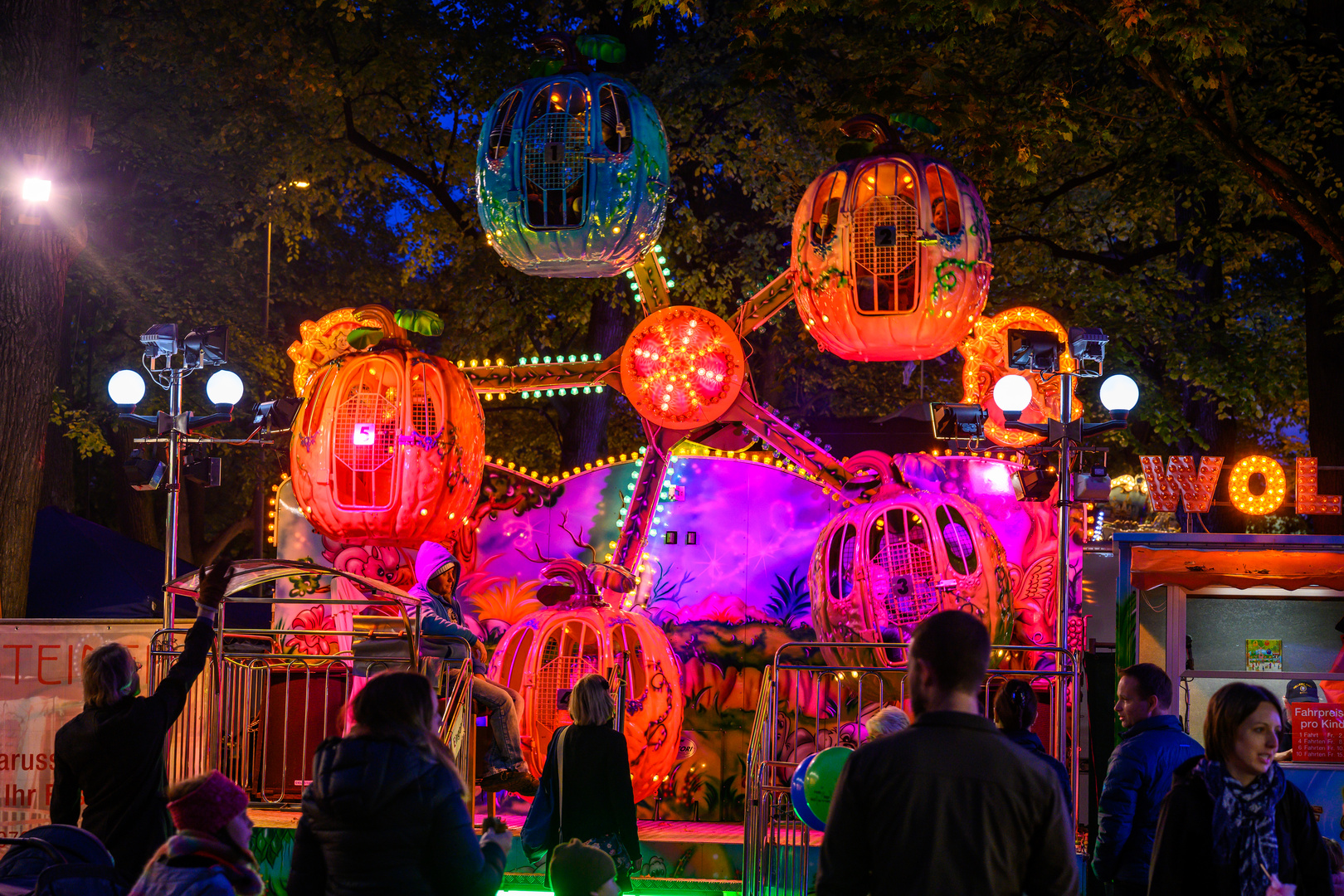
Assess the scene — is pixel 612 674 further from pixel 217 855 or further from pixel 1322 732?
pixel 217 855

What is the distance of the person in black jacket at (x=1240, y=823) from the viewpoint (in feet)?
13.2

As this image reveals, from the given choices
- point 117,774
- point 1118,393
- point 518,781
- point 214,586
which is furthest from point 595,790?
point 1118,393

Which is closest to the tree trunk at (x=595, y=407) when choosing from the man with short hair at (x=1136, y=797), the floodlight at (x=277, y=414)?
the floodlight at (x=277, y=414)

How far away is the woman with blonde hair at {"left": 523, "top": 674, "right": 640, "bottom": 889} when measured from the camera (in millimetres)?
6152

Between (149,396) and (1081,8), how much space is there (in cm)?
1831

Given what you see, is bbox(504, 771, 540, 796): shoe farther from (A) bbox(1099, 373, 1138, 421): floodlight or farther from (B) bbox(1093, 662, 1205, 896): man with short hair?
(A) bbox(1099, 373, 1138, 421): floodlight

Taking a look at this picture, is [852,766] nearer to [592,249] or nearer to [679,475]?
[592,249]

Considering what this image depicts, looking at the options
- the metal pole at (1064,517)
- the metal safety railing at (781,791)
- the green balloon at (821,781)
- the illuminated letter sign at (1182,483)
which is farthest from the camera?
the illuminated letter sign at (1182,483)

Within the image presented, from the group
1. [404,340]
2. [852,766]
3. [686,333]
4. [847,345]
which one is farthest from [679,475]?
[852,766]

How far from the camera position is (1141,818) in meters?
5.34

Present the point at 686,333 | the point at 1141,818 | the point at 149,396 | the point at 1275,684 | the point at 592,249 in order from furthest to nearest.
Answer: the point at 149,396, the point at 686,333, the point at 1275,684, the point at 592,249, the point at 1141,818

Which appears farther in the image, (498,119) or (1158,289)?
(1158,289)

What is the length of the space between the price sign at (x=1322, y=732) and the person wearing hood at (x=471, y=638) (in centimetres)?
550

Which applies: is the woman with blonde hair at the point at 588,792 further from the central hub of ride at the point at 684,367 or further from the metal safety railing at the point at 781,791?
the central hub of ride at the point at 684,367
